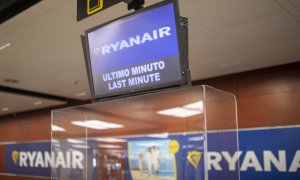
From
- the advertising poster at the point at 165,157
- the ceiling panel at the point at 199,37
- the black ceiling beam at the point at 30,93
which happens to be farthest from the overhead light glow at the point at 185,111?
the black ceiling beam at the point at 30,93

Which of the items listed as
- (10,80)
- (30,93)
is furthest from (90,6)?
(30,93)

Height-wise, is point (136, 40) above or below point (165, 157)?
above

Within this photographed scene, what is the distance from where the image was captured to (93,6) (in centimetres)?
221

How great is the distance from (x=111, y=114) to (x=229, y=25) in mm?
5200

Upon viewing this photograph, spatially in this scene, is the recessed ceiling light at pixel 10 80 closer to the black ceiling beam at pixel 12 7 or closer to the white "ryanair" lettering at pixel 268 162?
the black ceiling beam at pixel 12 7

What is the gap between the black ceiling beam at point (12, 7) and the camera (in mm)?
2865

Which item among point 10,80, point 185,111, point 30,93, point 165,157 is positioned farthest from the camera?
point 30,93

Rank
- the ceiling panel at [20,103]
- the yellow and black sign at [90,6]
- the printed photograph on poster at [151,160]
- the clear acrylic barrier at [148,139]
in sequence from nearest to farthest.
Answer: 1. the yellow and black sign at [90,6]
2. the clear acrylic barrier at [148,139]
3. the printed photograph on poster at [151,160]
4. the ceiling panel at [20,103]

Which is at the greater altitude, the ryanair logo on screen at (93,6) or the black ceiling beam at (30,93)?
the ryanair logo on screen at (93,6)

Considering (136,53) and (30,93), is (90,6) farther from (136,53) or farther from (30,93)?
(30,93)

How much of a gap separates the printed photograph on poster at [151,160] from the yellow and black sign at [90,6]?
496 centimetres

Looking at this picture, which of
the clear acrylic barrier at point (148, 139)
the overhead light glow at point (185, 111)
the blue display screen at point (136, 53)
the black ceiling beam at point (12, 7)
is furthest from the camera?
the overhead light glow at point (185, 111)

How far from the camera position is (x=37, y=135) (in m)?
10.0

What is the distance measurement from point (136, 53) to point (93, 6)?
483mm
